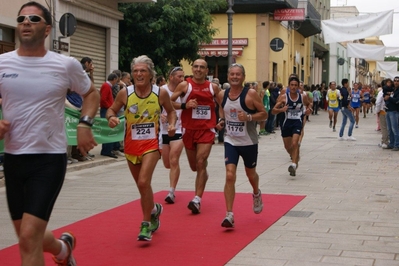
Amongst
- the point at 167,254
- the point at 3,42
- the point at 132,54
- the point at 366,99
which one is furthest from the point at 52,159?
the point at 366,99

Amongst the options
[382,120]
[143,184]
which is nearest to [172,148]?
[143,184]

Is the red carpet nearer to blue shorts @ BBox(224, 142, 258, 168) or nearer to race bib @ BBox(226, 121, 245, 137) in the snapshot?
blue shorts @ BBox(224, 142, 258, 168)

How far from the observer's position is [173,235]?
7.71 m

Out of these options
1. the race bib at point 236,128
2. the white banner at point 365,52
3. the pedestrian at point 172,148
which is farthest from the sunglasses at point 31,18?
the white banner at point 365,52

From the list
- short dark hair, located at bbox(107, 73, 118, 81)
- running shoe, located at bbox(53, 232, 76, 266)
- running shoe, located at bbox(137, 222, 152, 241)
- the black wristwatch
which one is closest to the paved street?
running shoe, located at bbox(137, 222, 152, 241)

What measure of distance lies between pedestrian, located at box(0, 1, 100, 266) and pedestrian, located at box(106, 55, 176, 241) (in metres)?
2.42

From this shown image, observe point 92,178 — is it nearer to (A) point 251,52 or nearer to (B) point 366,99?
(A) point 251,52

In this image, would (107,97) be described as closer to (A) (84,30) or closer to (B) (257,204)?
(A) (84,30)

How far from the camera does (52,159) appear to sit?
479 cm

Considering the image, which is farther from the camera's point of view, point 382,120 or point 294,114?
point 382,120

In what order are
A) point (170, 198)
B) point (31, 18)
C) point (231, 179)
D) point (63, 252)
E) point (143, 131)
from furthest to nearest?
point (170, 198), point (231, 179), point (143, 131), point (63, 252), point (31, 18)

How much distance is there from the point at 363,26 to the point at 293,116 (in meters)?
12.6

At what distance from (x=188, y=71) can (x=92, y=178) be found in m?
27.6

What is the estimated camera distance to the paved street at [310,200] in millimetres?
6785
